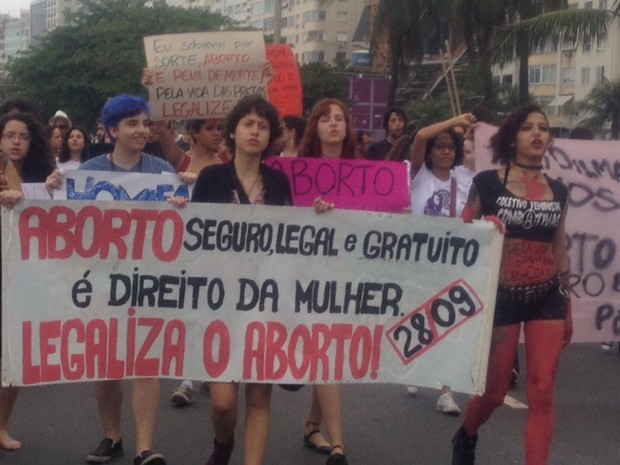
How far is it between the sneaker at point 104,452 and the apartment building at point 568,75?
57.2m

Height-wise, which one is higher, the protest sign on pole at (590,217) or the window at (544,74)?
the window at (544,74)

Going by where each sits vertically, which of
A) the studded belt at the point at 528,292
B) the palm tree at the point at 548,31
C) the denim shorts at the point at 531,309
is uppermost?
the palm tree at the point at 548,31

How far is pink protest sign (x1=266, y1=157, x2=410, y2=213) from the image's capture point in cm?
616

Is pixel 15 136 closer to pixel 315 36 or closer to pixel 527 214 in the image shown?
pixel 527 214

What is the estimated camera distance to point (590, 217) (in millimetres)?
7180

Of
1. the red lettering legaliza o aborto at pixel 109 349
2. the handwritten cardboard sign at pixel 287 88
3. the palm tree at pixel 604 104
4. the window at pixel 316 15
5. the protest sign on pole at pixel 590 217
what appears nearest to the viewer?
the red lettering legaliza o aborto at pixel 109 349

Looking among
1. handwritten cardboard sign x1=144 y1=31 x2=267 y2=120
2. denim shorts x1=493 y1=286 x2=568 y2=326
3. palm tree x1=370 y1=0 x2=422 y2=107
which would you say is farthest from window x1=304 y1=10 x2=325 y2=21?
denim shorts x1=493 y1=286 x2=568 y2=326

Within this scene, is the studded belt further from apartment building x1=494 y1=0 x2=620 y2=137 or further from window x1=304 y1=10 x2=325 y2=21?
window x1=304 y1=10 x2=325 y2=21

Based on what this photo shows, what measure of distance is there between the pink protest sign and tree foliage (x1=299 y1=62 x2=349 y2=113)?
44911 millimetres

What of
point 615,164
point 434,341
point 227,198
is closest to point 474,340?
point 434,341

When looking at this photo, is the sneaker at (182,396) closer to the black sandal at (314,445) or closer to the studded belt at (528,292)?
the black sandal at (314,445)

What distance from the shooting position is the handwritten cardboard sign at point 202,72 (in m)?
7.57

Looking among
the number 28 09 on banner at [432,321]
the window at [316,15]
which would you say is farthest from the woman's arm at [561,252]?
the window at [316,15]

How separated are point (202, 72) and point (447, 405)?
8.57ft
